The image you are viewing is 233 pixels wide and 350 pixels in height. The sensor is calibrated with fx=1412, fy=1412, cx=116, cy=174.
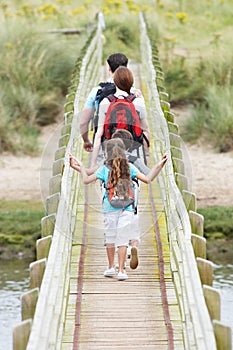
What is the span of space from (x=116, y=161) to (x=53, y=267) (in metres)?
1.75

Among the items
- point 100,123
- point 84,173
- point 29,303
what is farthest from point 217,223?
point 29,303

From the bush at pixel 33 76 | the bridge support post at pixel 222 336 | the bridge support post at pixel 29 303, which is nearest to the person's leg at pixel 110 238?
the bridge support post at pixel 29 303

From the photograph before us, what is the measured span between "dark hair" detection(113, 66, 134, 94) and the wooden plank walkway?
1.43 meters

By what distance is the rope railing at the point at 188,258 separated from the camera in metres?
8.17

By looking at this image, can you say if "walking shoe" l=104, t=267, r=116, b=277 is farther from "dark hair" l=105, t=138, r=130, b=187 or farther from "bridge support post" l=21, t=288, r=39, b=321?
"bridge support post" l=21, t=288, r=39, b=321

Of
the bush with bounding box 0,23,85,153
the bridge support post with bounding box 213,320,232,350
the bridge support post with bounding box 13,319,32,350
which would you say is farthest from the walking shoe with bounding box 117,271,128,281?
the bush with bounding box 0,23,85,153

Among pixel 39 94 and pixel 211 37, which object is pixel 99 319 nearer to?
pixel 39 94

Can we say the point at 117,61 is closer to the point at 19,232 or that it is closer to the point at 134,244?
the point at 134,244

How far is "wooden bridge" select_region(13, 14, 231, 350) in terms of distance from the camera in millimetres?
8523

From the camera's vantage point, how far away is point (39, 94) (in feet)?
109

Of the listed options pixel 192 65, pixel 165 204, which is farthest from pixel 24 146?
pixel 165 204

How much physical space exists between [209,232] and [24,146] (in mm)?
6942

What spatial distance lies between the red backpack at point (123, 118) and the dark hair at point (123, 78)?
0.32 feet

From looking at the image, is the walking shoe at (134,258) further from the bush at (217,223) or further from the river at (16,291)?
the bush at (217,223)
